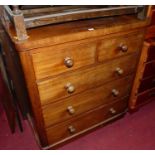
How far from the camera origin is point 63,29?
2.85 feet

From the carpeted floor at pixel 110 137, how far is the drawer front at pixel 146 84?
1.05ft

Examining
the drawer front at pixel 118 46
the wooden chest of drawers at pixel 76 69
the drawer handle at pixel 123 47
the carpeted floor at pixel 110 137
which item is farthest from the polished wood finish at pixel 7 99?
the drawer handle at pixel 123 47

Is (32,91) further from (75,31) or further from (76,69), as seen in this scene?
(75,31)

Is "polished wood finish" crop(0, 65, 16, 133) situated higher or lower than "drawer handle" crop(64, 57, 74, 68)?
lower

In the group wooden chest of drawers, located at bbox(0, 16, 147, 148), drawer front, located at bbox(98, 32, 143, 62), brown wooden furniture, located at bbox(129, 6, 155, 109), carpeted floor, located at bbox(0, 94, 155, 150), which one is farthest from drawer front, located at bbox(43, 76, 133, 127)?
carpeted floor, located at bbox(0, 94, 155, 150)

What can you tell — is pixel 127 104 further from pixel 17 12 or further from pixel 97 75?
pixel 17 12

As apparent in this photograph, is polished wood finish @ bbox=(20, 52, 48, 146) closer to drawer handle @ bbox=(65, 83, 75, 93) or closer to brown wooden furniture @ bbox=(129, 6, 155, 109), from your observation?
drawer handle @ bbox=(65, 83, 75, 93)

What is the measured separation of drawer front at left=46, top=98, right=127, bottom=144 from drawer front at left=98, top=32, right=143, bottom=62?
0.47 metres

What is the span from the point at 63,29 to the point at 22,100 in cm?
67

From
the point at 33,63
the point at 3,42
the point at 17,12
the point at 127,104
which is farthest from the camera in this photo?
the point at 127,104

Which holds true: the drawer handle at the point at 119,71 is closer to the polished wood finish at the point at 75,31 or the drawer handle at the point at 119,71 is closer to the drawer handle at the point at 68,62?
the polished wood finish at the point at 75,31

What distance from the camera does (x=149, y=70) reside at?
1.36 meters

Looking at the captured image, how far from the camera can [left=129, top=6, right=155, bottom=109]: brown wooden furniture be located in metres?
1.15
